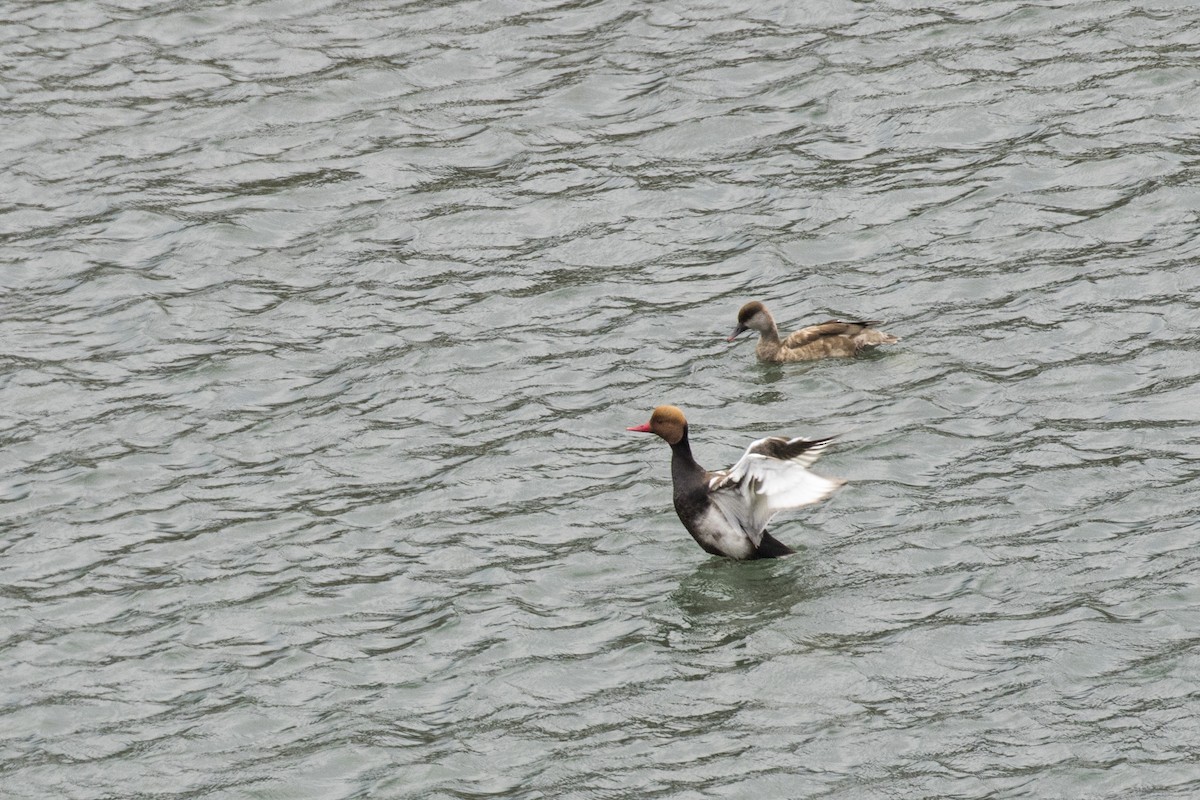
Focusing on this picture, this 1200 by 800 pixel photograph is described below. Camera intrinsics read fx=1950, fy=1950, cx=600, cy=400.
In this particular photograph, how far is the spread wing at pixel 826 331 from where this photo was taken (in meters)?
15.8

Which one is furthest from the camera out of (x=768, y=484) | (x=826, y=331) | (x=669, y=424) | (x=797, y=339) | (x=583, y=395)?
(x=797, y=339)

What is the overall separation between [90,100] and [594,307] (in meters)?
7.02

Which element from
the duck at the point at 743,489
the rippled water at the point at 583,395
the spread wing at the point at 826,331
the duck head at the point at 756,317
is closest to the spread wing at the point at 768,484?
the duck at the point at 743,489

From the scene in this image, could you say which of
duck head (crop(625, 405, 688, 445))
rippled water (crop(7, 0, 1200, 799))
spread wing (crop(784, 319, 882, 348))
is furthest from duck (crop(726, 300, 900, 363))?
duck head (crop(625, 405, 688, 445))

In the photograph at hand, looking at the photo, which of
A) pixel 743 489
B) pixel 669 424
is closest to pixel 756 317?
pixel 669 424

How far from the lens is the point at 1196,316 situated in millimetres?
15812

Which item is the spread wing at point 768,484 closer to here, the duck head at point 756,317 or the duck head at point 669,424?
the duck head at point 669,424

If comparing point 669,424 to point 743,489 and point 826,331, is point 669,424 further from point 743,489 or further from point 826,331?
point 826,331

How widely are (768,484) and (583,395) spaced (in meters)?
2.91

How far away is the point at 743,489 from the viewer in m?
13.2

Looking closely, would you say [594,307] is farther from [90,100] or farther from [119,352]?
[90,100]

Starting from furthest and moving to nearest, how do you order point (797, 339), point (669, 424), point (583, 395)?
1. point (797, 339)
2. point (583, 395)
3. point (669, 424)

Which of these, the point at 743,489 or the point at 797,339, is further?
the point at 797,339

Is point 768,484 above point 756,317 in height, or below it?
below
